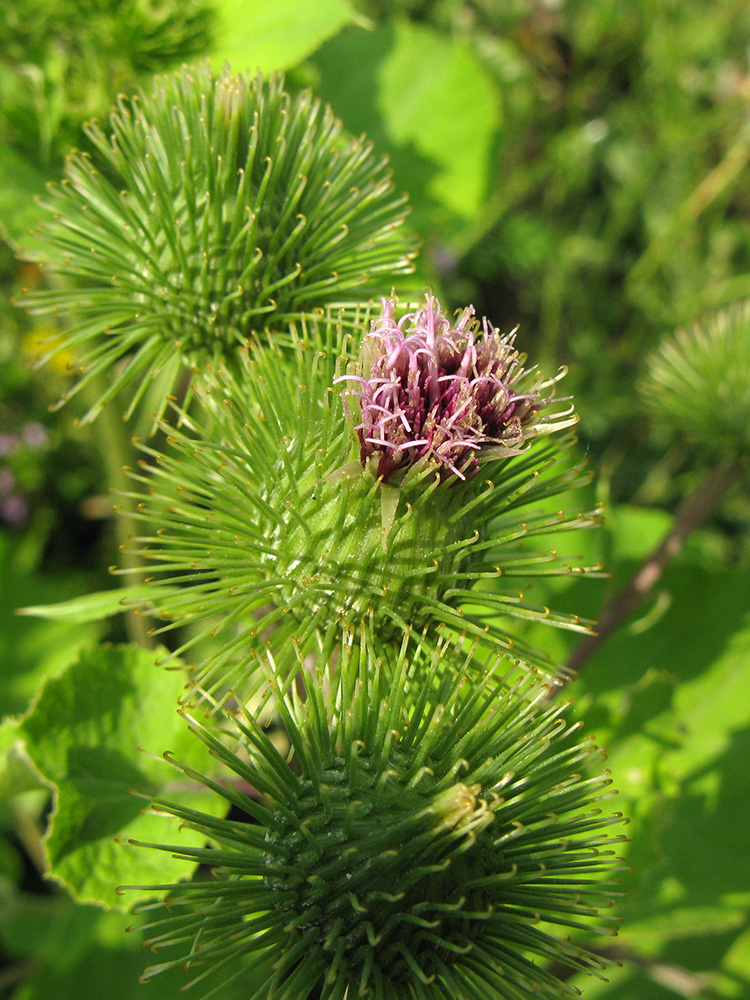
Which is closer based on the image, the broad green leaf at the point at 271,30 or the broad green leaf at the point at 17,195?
the broad green leaf at the point at 17,195

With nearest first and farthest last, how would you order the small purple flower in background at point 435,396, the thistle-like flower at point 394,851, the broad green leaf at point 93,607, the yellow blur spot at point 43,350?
the thistle-like flower at point 394,851
the small purple flower in background at point 435,396
the broad green leaf at point 93,607
the yellow blur spot at point 43,350

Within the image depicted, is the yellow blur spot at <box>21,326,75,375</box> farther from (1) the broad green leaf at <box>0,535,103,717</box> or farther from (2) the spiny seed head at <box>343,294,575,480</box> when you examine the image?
(2) the spiny seed head at <box>343,294,575,480</box>

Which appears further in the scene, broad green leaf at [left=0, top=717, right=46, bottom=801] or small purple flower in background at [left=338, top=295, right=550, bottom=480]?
broad green leaf at [left=0, top=717, right=46, bottom=801]

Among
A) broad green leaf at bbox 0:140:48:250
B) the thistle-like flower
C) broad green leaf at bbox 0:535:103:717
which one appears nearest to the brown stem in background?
the thistle-like flower

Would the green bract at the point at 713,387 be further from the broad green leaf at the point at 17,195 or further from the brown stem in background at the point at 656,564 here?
the broad green leaf at the point at 17,195

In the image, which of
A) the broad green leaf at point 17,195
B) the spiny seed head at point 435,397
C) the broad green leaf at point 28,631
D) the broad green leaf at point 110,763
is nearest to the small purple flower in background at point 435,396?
the spiny seed head at point 435,397

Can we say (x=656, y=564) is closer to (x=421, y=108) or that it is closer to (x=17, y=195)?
(x=421, y=108)
